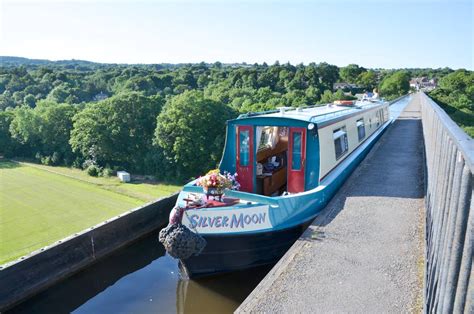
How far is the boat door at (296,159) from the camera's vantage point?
956 cm

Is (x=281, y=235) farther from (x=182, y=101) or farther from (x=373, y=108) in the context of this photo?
(x=182, y=101)

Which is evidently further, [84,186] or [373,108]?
[84,186]

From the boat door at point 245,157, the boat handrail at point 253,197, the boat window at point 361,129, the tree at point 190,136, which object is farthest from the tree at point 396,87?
the boat handrail at point 253,197

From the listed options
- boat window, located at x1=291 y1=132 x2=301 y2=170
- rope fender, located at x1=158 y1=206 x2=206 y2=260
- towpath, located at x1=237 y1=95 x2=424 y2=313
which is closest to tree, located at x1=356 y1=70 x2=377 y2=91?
towpath, located at x1=237 y1=95 x2=424 y2=313

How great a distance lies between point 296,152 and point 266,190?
1462 mm

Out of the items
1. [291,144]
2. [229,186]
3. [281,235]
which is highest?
[291,144]

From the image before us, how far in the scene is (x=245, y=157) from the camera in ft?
32.8

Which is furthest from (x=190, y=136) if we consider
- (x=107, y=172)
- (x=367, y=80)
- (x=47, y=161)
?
(x=367, y=80)

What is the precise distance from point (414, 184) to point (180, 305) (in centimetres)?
718

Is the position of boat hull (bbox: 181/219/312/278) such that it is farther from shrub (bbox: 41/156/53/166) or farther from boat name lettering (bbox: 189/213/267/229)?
shrub (bbox: 41/156/53/166)

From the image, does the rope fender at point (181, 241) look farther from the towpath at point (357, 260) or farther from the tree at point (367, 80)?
the tree at point (367, 80)

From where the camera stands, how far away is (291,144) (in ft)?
31.8

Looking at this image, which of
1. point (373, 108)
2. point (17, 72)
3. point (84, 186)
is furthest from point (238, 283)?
point (17, 72)

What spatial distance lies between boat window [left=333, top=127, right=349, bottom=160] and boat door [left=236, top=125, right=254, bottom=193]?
2.68m
